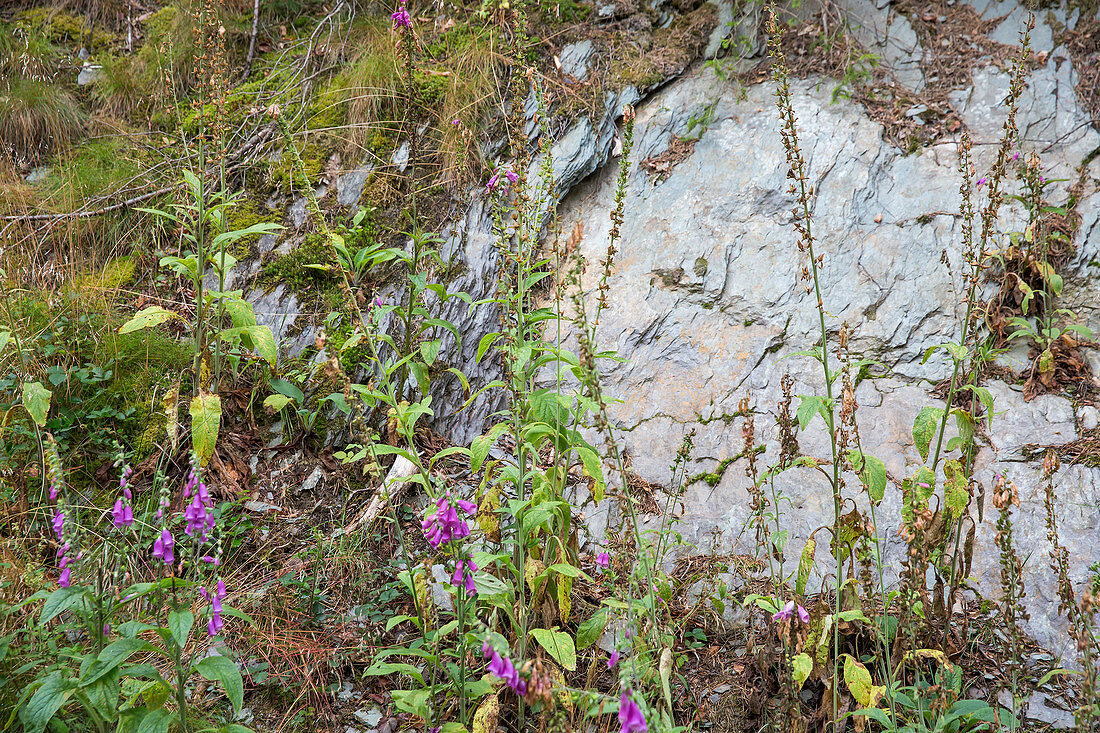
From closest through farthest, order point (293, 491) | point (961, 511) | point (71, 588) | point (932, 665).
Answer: point (71, 588), point (961, 511), point (932, 665), point (293, 491)

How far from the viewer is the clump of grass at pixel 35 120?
5.03 meters

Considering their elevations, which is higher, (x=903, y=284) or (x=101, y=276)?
(x=903, y=284)

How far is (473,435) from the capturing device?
382 centimetres

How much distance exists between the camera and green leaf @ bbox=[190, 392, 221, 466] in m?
3.02

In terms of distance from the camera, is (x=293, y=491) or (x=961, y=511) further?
(x=293, y=491)

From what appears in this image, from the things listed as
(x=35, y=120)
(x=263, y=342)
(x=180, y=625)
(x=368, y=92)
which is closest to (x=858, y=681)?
(x=180, y=625)

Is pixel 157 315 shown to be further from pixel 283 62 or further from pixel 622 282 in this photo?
pixel 283 62

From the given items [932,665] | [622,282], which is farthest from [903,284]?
[932,665]

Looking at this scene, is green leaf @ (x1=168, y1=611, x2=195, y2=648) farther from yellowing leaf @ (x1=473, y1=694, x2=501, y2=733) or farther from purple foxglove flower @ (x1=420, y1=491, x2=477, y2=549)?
yellowing leaf @ (x1=473, y1=694, x2=501, y2=733)

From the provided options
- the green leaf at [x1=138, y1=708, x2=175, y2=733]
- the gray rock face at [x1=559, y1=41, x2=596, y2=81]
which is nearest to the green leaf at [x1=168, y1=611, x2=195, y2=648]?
the green leaf at [x1=138, y1=708, x2=175, y2=733]

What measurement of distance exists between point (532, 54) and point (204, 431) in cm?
362

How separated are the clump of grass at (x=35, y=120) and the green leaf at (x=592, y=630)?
5211 mm

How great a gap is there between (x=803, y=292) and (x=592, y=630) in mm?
2367

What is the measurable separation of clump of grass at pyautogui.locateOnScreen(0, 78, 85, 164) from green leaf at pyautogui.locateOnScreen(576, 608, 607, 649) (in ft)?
17.1
